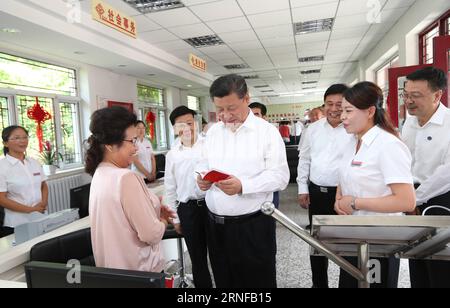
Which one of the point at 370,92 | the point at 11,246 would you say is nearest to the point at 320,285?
the point at 370,92

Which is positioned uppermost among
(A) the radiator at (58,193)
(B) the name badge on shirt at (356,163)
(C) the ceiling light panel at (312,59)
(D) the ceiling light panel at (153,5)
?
(C) the ceiling light panel at (312,59)

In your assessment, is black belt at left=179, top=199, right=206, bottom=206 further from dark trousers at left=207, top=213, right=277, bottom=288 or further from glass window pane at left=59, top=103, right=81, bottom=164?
glass window pane at left=59, top=103, right=81, bottom=164

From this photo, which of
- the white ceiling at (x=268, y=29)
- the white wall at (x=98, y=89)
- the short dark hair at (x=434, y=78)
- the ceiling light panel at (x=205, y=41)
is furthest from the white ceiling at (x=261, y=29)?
the short dark hair at (x=434, y=78)

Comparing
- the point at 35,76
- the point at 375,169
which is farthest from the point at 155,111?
the point at 375,169

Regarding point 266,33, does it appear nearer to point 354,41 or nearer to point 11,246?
point 354,41

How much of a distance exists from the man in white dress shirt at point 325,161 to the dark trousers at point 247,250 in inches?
27.6

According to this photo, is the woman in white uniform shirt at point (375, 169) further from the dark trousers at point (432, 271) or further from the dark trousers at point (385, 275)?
the dark trousers at point (432, 271)

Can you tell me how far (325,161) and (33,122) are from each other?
4408mm

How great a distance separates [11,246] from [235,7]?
3694 mm

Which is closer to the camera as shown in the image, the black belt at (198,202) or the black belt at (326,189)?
the black belt at (198,202)

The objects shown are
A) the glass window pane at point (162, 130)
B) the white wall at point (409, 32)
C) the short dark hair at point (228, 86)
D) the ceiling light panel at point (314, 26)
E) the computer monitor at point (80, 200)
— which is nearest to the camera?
the short dark hair at point (228, 86)

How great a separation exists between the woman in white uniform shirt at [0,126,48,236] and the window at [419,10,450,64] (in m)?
4.92

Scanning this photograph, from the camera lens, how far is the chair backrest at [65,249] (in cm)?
123

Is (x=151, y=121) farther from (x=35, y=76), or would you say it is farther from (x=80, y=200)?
(x=80, y=200)
